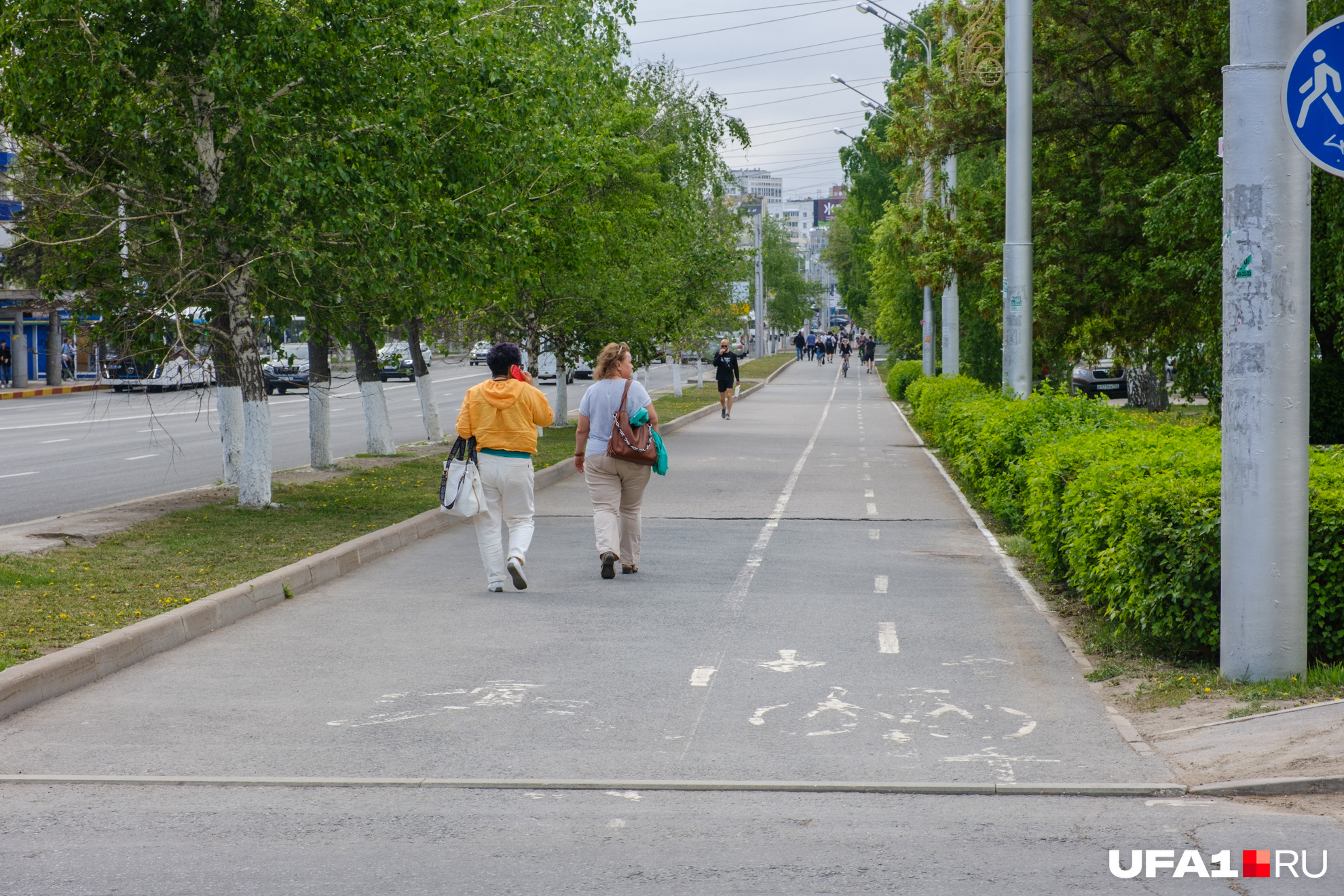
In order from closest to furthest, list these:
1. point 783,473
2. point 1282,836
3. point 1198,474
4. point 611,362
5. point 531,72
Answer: point 1282,836 < point 1198,474 < point 611,362 < point 531,72 < point 783,473

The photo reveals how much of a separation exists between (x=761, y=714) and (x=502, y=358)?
4.30 m

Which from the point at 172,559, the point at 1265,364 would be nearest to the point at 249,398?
the point at 172,559

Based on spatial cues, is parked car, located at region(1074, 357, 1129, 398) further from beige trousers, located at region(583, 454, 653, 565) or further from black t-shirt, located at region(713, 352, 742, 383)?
beige trousers, located at region(583, 454, 653, 565)

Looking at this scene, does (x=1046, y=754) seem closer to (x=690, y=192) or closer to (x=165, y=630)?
(x=165, y=630)

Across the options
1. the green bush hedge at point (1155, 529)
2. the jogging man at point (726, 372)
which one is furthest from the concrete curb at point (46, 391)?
the green bush hedge at point (1155, 529)

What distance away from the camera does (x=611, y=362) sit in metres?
11.0

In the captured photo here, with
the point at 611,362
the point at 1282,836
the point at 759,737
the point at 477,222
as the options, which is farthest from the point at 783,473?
the point at 1282,836

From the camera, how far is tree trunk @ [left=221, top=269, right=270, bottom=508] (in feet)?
46.0

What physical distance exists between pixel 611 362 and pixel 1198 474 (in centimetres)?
467

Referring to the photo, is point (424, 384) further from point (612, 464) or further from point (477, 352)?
point (612, 464)

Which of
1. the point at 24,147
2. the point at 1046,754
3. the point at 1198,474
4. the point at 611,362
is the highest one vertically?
the point at 24,147

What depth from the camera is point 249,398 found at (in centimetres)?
1410

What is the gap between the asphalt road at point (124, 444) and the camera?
1698cm

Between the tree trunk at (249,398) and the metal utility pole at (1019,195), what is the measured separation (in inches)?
354
